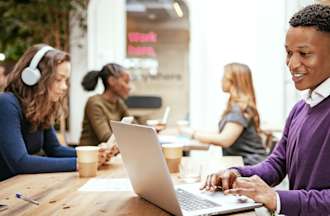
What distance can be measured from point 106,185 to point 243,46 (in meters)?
2.98

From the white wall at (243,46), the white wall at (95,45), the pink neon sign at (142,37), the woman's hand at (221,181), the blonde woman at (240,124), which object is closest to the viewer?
the woman's hand at (221,181)

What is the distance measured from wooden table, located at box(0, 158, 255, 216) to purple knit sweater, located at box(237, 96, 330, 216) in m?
0.14

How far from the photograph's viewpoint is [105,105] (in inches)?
124

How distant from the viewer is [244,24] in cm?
421

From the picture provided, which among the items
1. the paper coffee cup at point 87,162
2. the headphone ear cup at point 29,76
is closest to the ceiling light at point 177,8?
the headphone ear cup at point 29,76

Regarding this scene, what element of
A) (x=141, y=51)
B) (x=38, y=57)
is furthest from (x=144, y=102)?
(x=38, y=57)

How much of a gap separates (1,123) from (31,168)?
234 millimetres

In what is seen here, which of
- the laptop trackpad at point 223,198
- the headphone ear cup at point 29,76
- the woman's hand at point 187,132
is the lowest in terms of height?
the woman's hand at point 187,132

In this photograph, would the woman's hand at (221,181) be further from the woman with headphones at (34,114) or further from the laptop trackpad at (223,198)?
the woman with headphones at (34,114)

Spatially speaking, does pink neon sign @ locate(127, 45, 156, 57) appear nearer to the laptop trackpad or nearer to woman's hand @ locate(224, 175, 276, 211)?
the laptop trackpad

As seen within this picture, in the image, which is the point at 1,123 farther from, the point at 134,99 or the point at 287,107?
the point at 134,99

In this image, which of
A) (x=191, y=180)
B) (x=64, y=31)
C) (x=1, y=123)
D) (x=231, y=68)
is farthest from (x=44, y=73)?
(x=64, y=31)

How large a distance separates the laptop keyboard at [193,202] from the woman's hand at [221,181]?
7 centimetres

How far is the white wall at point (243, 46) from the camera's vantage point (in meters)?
4.15
